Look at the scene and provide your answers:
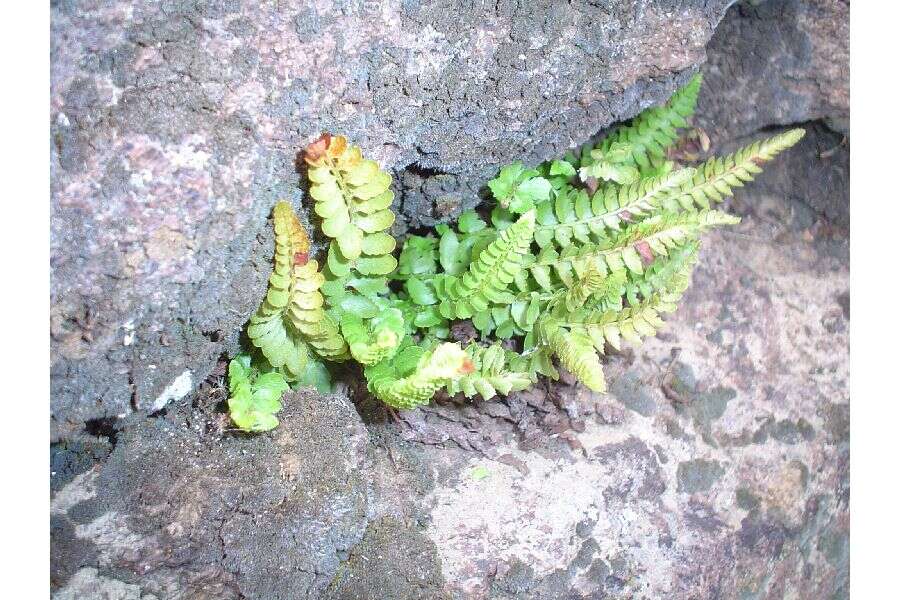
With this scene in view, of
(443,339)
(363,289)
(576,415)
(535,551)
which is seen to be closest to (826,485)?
(576,415)

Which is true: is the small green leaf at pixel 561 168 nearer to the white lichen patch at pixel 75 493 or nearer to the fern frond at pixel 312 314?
the fern frond at pixel 312 314

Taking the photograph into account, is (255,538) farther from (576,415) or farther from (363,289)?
(576,415)

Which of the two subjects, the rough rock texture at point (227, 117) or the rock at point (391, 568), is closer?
the rough rock texture at point (227, 117)

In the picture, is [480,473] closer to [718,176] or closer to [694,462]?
[694,462]

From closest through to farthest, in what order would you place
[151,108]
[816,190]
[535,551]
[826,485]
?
[151,108], [535,551], [826,485], [816,190]

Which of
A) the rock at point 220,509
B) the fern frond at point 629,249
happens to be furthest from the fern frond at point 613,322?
the rock at point 220,509

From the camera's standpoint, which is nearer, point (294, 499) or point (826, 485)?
point (294, 499)

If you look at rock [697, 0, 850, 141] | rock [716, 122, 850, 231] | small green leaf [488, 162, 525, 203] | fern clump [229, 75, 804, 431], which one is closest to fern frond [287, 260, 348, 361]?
fern clump [229, 75, 804, 431]
